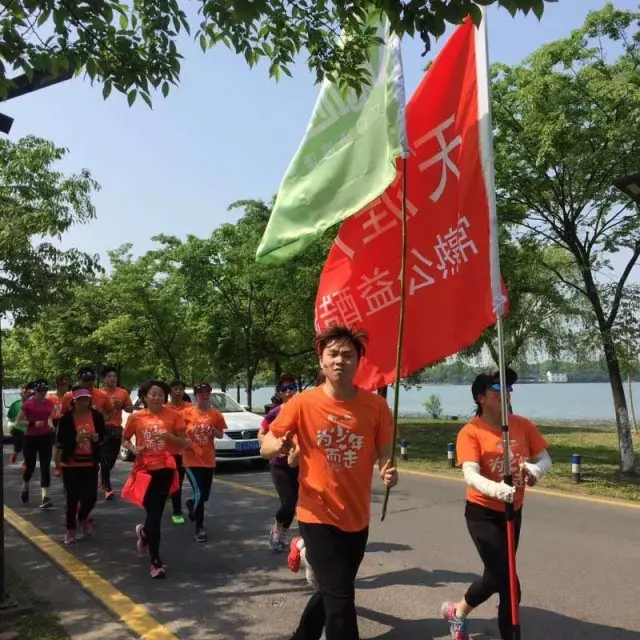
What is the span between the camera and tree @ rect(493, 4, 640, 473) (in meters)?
10.4

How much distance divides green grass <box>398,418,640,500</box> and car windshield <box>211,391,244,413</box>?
4.05 meters

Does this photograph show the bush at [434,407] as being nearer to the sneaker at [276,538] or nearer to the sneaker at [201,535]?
the sneaker at [201,535]

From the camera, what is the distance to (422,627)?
4641mm

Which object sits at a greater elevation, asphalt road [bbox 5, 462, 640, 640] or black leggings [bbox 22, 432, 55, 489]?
black leggings [bbox 22, 432, 55, 489]

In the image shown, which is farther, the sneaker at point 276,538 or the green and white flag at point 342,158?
the sneaker at point 276,538

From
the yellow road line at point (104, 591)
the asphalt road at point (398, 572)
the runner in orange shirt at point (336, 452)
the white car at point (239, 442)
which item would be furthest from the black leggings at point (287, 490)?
the white car at point (239, 442)

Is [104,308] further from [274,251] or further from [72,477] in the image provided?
[274,251]

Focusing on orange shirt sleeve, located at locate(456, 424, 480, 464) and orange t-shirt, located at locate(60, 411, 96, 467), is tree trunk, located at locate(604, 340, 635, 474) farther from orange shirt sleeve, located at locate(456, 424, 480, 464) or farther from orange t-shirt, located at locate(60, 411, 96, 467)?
orange t-shirt, located at locate(60, 411, 96, 467)

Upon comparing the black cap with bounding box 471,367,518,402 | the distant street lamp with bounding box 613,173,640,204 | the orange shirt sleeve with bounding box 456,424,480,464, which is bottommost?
the orange shirt sleeve with bounding box 456,424,480,464

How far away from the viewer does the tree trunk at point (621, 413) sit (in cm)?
1146

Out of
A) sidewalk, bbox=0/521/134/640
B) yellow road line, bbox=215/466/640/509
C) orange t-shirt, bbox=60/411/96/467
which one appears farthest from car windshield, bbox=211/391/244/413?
sidewalk, bbox=0/521/134/640

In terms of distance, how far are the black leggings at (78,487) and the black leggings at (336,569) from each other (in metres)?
4.09

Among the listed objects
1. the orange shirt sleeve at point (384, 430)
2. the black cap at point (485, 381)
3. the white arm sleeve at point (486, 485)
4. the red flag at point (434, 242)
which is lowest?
the white arm sleeve at point (486, 485)

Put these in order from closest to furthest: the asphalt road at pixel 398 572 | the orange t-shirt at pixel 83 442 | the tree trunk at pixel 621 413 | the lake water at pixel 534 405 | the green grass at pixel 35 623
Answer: the green grass at pixel 35 623 → the asphalt road at pixel 398 572 → the orange t-shirt at pixel 83 442 → the tree trunk at pixel 621 413 → the lake water at pixel 534 405
